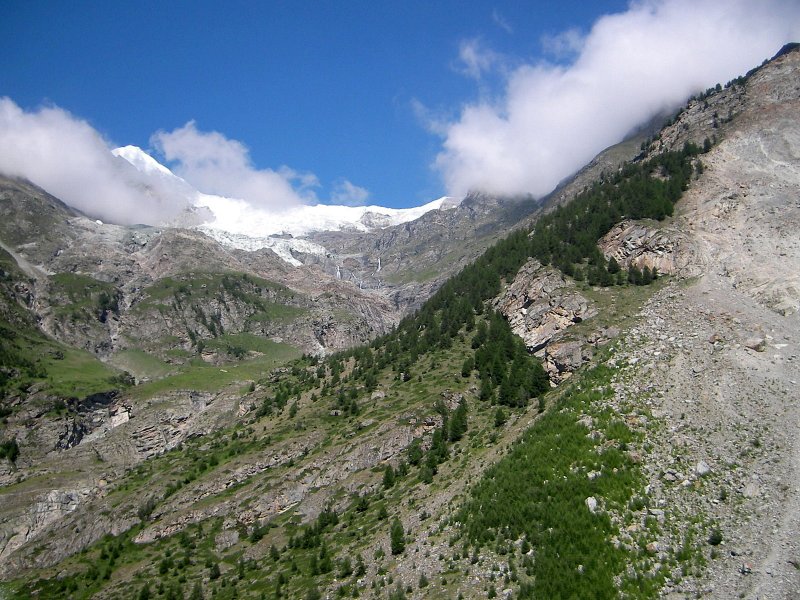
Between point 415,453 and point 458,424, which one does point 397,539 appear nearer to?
point 415,453

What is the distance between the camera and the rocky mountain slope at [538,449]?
47750 millimetres

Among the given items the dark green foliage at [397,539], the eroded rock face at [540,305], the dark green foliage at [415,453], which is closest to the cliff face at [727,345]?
the eroded rock face at [540,305]

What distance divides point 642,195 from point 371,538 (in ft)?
327

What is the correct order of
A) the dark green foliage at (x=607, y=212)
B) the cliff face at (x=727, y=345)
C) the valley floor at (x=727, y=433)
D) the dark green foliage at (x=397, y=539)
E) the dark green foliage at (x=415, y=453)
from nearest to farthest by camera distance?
the valley floor at (x=727, y=433) → the cliff face at (x=727, y=345) → the dark green foliage at (x=397, y=539) → the dark green foliage at (x=415, y=453) → the dark green foliage at (x=607, y=212)

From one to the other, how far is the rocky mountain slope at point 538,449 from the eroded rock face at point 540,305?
0.51 m

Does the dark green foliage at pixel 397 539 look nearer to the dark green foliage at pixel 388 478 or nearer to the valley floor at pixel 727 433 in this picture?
the dark green foliage at pixel 388 478

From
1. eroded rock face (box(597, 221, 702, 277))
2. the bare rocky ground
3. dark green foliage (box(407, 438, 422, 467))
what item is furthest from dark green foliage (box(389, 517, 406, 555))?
eroded rock face (box(597, 221, 702, 277))

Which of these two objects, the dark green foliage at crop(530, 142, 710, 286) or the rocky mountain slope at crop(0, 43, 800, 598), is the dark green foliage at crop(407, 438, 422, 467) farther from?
the dark green foliage at crop(530, 142, 710, 286)

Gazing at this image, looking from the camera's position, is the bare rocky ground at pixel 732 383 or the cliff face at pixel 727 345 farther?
the cliff face at pixel 727 345

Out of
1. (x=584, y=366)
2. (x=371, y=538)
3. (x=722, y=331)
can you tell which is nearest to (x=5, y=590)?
(x=371, y=538)

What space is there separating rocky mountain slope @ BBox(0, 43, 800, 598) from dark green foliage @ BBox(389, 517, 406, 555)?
32cm

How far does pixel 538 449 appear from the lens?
202 ft

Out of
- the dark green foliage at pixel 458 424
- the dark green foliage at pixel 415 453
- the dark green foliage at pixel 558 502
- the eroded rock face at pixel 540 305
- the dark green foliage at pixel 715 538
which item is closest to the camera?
the dark green foliage at pixel 558 502

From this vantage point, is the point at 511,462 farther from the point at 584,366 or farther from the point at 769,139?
the point at 769,139
